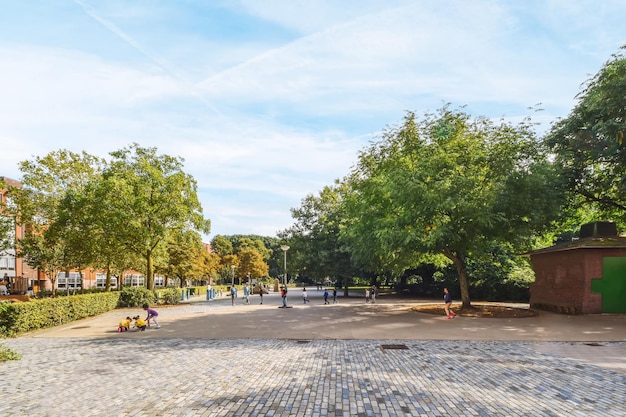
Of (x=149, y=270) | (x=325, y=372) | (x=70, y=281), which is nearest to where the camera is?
(x=325, y=372)

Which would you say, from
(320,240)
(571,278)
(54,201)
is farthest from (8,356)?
(320,240)

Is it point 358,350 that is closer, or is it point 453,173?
point 358,350

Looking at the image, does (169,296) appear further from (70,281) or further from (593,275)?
(593,275)

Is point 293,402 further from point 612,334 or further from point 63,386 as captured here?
point 612,334

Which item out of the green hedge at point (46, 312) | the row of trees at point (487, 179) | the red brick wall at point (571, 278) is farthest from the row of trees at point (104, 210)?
the red brick wall at point (571, 278)

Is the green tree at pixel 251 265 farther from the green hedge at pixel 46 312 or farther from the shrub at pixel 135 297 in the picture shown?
the green hedge at pixel 46 312

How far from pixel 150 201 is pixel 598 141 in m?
31.1

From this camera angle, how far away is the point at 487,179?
21.9 metres

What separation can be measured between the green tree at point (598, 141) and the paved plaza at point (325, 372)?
909 centimetres

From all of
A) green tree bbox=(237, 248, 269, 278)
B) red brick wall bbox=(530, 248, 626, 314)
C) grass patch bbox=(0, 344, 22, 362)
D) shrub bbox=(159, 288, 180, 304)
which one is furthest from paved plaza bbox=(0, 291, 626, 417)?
green tree bbox=(237, 248, 269, 278)

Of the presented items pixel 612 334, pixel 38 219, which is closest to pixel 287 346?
pixel 612 334

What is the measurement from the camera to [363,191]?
2572 centimetres

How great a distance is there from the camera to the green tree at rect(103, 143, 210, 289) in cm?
3009

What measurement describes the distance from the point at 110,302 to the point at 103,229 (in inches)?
226
